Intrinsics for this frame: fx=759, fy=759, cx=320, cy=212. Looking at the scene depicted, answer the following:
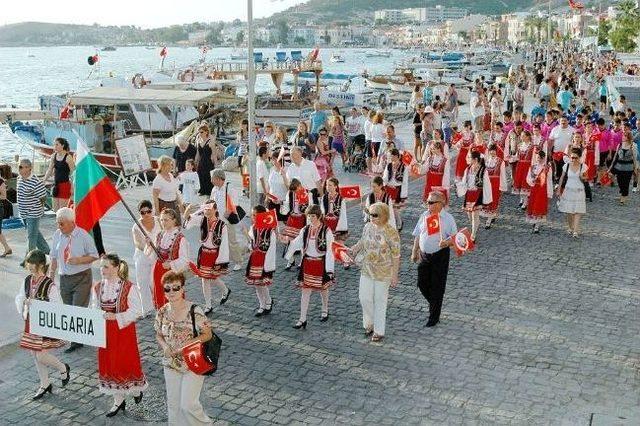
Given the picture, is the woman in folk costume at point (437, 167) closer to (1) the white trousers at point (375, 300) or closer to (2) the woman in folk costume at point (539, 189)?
(2) the woman in folk costume at point (539, 189)

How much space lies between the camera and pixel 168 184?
10.9m

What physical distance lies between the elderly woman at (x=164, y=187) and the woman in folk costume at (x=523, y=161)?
7.02 meters

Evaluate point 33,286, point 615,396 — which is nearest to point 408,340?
point 615,396

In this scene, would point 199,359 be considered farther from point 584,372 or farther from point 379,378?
point 584,372

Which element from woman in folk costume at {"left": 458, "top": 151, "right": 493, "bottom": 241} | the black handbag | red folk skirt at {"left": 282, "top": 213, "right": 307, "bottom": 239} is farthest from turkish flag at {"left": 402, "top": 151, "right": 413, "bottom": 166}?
the black handbag

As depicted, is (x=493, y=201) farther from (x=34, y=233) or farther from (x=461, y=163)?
(x=34, y=233)

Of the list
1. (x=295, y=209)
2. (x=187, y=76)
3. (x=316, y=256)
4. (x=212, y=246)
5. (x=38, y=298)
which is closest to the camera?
(x=38, y=298)

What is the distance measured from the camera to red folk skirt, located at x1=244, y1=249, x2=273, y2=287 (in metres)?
9.09

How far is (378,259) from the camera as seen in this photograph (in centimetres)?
829

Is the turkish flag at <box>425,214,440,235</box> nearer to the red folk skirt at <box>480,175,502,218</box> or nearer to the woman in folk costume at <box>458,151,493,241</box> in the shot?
the woman in folk costume at <box>458,151,493,241</box>

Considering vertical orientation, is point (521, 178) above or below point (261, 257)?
below

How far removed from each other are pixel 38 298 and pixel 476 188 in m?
7.84

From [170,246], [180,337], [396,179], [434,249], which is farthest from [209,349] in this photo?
[396,179]

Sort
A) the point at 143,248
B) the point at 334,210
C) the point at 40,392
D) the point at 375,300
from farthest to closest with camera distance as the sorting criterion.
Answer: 1. the point at 334,210
2. the point at 143,248
3. the point at 375,300
4. the point at 40,392
